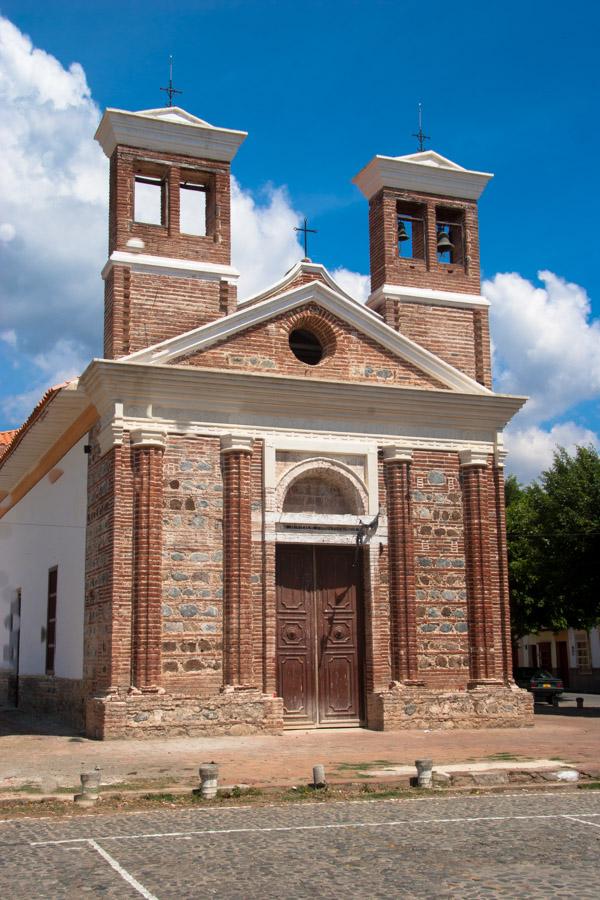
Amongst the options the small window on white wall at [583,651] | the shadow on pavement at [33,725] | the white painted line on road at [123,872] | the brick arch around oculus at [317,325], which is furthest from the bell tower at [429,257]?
the small window on white wall at [583,651]

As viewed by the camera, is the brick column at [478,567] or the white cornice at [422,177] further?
the white cornice at [422,177]

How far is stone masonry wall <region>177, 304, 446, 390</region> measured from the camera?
1719 centimetres

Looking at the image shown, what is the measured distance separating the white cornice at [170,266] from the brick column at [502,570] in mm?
5948

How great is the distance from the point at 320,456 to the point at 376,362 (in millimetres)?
2116

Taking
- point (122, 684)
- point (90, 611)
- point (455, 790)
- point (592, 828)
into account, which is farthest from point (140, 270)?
point (592, 828)

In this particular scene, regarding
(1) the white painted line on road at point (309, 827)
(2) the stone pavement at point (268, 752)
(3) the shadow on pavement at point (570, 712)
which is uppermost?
(2) the stone pavement at point (268, 752)

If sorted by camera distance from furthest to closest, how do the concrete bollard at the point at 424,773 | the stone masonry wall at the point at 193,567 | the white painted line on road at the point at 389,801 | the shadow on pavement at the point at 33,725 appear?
the shadow on pavement at the point at 33,725, the stone masonry wall at the point at 193,567, the concrete bollard at the point at 424,773, the white painted line on road at the point at 389,801

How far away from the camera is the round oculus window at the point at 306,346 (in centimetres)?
1822

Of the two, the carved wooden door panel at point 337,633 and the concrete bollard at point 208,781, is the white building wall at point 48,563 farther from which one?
the concrete bollard at point 208,781

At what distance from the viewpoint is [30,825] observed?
8.96 metres

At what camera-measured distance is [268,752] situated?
1362cm

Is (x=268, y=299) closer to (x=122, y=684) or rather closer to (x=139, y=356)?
(x=139, y=356)

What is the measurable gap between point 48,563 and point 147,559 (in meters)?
6.25

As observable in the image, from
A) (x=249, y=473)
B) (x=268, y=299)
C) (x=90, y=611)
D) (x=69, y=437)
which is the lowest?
(x=90, y=611)
